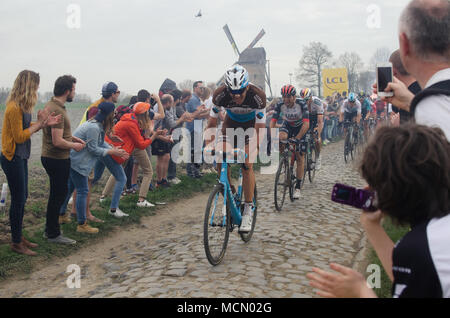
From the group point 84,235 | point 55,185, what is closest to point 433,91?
point 55,185

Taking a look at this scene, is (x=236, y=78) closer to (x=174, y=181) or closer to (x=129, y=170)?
(x=129, y=170)

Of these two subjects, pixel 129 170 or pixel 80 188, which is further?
pixel 129 170

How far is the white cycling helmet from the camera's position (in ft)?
19.9

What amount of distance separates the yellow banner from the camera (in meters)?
37.7

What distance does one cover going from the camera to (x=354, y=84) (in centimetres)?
8850

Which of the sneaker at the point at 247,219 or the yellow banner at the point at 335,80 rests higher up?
the yellow banner at the point at 335,80

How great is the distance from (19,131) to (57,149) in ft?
2.31

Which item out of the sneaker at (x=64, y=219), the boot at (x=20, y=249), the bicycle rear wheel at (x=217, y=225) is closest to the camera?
the bicycle rear wheel at (x=217, y=225)

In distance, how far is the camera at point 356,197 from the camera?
6.37ft

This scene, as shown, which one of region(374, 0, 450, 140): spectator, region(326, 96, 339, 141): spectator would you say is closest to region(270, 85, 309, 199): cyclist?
region(374, 0, 450, 140): spectator

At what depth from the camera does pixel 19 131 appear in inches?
239

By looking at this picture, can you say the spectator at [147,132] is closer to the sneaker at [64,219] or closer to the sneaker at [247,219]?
the sneaker at [64,219]

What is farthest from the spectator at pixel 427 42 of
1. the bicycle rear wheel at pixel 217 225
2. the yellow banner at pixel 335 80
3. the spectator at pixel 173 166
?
the yellow banner at pixel 335 80

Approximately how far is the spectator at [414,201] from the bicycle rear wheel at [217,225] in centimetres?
365
